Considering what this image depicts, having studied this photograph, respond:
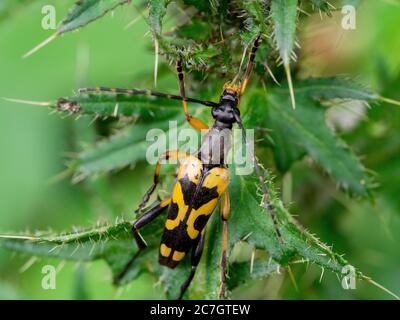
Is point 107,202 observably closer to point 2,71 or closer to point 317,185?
point 317,185

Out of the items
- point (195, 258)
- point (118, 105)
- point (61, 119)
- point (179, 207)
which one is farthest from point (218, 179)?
point (61, 119)

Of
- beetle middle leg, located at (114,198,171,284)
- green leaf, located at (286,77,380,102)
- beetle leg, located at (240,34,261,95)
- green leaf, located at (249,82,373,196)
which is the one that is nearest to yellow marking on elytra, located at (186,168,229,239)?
beetle middle leg, located at (114,198,171,284)

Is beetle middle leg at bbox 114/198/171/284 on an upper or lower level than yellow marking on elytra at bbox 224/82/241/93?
lower

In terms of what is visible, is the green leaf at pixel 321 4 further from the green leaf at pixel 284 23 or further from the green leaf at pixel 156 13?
the green leaf at pixel 156 13

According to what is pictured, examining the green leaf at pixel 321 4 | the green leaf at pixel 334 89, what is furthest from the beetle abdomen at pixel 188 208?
the green leaf at pixel 321 4

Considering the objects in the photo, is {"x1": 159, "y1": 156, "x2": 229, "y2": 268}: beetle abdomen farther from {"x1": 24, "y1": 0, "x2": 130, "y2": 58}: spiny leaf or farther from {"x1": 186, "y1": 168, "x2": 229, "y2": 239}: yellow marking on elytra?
{"x1": 24, "y1": 0, "x2": 130, "y2": 58}: spiny leaf

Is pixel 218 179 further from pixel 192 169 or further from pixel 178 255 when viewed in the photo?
pixel 178 255
